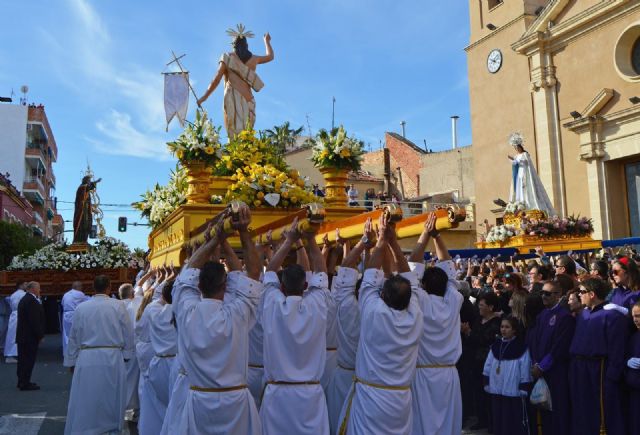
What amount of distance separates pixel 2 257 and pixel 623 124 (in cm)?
2352

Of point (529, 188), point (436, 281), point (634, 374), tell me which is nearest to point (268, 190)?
point (436, 281)

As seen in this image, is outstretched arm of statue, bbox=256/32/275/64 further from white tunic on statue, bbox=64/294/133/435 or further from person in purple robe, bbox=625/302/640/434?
person in purple robe, bbox=625/302/640/434

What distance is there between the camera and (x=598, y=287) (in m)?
5.43

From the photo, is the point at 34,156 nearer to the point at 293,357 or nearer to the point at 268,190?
the point at 268,190

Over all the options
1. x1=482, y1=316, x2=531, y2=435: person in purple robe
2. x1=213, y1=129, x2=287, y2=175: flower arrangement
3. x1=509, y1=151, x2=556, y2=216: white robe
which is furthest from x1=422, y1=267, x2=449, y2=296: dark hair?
Answer: x1=509, y1=151, x2=556, y2=216: white robe

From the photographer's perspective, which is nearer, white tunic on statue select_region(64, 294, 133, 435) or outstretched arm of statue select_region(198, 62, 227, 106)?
white tunic on statue select_region(64, 294, 133, 435)

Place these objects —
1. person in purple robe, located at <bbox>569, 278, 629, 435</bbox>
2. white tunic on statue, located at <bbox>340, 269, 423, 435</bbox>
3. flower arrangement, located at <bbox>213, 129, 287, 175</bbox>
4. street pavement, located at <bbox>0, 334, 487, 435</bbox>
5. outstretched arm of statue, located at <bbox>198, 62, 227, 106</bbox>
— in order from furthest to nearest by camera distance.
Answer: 1. outstretched arm of statue, located at <bbox>198, 62, 227, 106</bbox>
2. flower arrangement, located at <bbox>213, 129, 287, 175</bbox>
3. street pavement, located at <bbox>0, 334, 487, 435</bbox>
4. person in purple robe, located at <bbox>569, 278, 629, 435</bbox>
5. white tunic on statue, located at <bbox>340, 269, 423, 435</bbox>

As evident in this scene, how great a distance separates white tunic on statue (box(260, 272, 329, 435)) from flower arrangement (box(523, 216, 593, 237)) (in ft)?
28.7

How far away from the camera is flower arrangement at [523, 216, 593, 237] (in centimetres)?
1180

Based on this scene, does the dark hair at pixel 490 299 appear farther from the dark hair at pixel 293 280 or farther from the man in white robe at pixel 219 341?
the man in white robe at pixel 219 341

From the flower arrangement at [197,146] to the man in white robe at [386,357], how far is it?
11.6 ft

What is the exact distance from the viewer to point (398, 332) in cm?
400

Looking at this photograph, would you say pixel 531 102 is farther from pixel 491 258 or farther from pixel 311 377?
pixel 311 377

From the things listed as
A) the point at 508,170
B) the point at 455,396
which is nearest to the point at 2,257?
the point at 508,170
